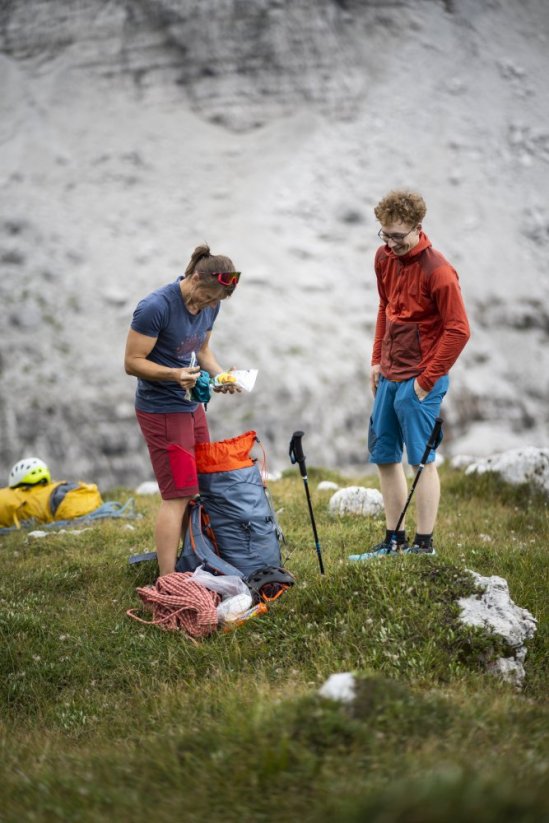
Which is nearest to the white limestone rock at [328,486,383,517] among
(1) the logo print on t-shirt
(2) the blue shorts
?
(2) the blue shorts

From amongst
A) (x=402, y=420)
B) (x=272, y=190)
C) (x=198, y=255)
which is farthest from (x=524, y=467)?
(x=272, y=190)

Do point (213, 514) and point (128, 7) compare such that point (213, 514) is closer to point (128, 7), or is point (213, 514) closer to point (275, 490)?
point (275, 490)

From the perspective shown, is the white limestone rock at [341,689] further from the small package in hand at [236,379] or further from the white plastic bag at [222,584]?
the small package in hand at [236,379]

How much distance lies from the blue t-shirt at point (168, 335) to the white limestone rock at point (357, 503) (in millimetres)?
3485

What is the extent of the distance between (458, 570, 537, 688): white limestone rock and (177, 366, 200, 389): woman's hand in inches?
112

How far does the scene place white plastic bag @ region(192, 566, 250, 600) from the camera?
6.75 meters

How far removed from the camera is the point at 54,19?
2689 centimetres

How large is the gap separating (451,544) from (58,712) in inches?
172

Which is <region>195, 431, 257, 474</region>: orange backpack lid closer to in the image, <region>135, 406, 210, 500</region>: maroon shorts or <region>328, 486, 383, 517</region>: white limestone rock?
<region>135, 406, 210, 500</region>: maroon shorts

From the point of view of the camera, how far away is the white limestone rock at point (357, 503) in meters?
9.93

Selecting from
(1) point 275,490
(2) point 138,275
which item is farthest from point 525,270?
(1) point 275,490

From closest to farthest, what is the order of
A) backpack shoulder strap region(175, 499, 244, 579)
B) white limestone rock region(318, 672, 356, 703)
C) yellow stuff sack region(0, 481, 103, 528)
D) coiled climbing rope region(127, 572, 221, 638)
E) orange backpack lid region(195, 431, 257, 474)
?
1. white limestone rock region(318, 672, 356, 703)
2. coiled climbing rope region(127, 572, 221, 638)
3. backpack shoulder strap region(175, 499, 244, 579)
4. orange backpack lid region(195, 431, 257, 474)
5. yellow stuff sack region(0, 481, 103, 528)

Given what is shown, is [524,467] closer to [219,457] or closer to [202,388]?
[219,457]

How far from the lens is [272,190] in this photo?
25.3 metres
